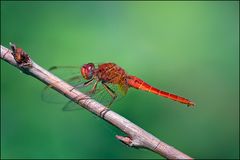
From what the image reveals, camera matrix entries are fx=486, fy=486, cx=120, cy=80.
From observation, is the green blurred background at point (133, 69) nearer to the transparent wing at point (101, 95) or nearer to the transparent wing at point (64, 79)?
the transparent wing at point (64, 79)

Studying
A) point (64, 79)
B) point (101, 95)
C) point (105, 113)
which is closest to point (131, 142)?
point (105, 113)

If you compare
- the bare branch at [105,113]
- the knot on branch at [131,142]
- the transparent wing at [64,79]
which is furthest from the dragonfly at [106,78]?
the knot on branch at [131,142]

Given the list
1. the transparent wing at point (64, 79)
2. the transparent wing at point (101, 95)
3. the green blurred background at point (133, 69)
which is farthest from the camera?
the green blurred background at point (133, 69)

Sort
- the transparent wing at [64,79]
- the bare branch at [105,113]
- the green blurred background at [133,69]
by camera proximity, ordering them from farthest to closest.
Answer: the green blurred background at [133,69]
the transparent wing at [64,79]
the bare branch at [105,113]

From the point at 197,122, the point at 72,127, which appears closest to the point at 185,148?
the point at 197,122

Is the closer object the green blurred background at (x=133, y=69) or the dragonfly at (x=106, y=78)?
the dragonfly at (x=106, y=78)

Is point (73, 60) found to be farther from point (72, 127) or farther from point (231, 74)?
point (231, 74)

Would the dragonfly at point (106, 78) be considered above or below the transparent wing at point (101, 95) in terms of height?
above

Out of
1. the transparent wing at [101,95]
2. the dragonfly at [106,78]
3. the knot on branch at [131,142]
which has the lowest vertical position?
the knot on branch at [131,142]

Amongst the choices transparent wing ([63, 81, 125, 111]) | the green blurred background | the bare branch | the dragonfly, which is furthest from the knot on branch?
the green blurred background
